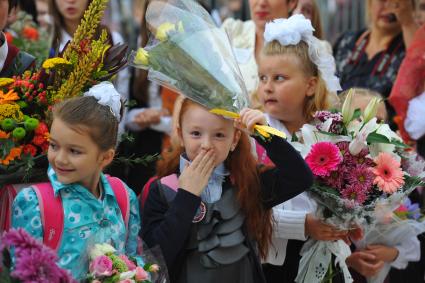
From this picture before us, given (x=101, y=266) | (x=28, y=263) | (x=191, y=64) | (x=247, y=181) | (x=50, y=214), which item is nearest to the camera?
(x=28, y=263)

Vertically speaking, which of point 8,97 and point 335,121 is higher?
point 8,97

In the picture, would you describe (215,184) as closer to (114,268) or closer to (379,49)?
(114,268)

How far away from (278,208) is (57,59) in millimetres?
1372

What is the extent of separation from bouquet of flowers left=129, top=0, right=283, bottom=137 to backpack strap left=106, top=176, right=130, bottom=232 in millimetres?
481

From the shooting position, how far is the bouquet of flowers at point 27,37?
6205 millimetres

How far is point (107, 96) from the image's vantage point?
3504mm

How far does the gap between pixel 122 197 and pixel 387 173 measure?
4.18 feet

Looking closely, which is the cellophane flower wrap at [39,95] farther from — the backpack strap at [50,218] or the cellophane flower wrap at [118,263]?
the cellophane flower wrap at [118,263]

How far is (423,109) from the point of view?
5.75 m

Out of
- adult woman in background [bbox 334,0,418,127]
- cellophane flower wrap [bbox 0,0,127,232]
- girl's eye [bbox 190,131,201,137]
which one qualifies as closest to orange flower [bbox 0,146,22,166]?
cellophane flower wrap [bbox 0,0,127,232]

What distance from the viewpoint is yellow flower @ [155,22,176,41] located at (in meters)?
3.71

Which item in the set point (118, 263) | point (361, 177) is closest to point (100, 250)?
point (118, 263)

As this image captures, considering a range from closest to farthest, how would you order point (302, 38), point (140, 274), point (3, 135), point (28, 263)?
point (28, 263)
point (140, 274)
point (3, 135)
point (302, 38)

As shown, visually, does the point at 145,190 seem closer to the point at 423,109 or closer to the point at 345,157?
the point at 345,157
